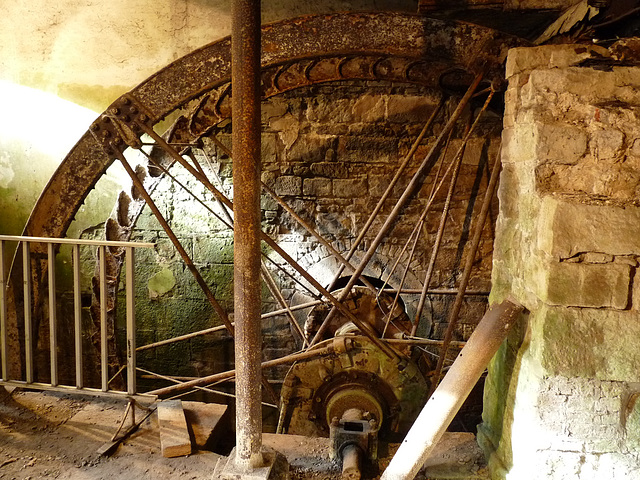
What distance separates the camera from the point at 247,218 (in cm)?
205

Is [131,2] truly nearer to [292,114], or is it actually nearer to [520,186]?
[292,114]

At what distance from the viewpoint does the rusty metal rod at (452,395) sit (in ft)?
7.02

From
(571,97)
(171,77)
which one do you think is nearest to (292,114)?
(171,77)

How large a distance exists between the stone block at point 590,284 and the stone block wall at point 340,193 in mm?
2486

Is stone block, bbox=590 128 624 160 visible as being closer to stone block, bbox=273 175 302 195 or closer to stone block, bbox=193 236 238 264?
stone block, bbox=273 175 302 195

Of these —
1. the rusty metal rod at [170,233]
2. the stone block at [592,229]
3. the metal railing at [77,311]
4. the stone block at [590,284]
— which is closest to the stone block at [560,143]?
the stone block at [592,229]

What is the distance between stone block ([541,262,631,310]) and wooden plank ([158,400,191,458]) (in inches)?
78.5

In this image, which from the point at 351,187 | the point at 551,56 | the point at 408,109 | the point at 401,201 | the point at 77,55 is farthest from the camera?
the point at 77,55

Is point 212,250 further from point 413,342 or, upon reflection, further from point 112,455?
point 112,455

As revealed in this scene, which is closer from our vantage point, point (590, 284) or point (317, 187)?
point (590, 284)

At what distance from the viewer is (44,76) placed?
14.9ft

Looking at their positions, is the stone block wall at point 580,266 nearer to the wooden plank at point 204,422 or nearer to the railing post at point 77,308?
the wooden plank at point 204,422

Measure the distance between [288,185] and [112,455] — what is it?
2.57 metres

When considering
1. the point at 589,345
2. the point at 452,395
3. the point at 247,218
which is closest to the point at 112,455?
the point at 247,218
